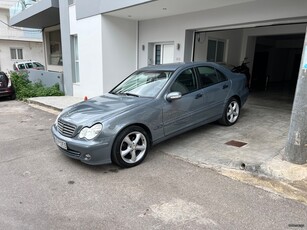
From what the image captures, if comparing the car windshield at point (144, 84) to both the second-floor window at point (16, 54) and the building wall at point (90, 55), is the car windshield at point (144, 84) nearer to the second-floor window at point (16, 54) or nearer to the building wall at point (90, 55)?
the building wall at point (90, 55)

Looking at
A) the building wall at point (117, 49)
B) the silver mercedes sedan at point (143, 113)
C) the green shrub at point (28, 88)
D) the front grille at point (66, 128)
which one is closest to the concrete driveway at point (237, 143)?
the silver mercedes sedan at point (143, 113)

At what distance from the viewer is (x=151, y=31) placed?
33.3ft

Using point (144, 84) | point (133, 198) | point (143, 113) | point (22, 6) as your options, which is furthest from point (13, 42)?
point (133, 198)

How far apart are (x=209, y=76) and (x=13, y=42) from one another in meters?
27.2

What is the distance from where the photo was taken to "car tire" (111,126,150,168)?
4074 millimetres

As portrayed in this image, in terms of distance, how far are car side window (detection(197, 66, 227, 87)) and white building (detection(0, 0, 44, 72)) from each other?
81.5ft

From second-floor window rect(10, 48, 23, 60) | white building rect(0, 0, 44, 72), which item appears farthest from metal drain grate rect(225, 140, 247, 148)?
second-floor window rect(10, 48, 23, 60)

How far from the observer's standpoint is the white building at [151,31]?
742cm

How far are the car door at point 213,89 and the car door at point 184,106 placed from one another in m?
0.19

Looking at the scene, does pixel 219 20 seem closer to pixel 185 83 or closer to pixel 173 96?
pixel 185 83

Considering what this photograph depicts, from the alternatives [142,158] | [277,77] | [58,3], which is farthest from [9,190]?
[277,77]

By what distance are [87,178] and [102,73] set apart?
255 inches

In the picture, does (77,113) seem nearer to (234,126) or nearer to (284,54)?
(234,126)

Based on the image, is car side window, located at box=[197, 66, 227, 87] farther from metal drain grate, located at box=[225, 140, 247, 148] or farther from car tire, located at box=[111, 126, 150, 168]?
car tire, located at box=[111, 126, 150, 168]
